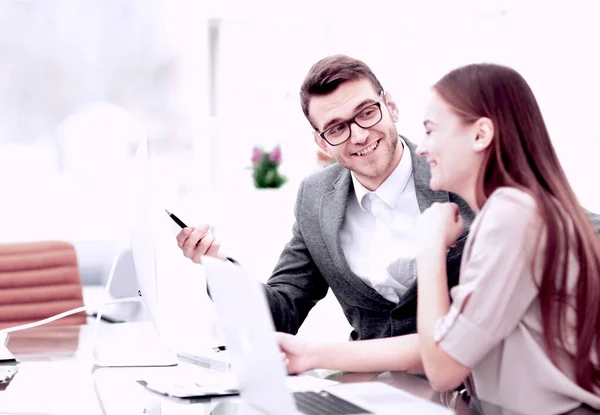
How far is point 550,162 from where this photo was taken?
125 cm

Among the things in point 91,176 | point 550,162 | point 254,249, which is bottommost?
point 254,249

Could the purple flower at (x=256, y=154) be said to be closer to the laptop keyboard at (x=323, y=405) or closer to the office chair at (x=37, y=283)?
the office chair at (x=37, y=283)

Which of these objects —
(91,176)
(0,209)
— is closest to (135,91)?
(91,176)

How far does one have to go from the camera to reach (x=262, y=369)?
3.40 ft

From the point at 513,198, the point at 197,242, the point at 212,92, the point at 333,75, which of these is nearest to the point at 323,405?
the point at 513,198

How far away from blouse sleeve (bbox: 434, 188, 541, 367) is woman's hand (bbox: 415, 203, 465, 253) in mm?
93

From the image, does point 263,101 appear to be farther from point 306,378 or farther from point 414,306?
point 306,378

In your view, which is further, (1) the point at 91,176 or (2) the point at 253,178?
(1) the point at 91,176

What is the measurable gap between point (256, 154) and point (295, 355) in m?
3.53

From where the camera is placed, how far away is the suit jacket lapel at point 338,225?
1946 millimetres

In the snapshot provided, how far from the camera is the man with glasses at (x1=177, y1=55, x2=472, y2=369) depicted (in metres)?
1.95

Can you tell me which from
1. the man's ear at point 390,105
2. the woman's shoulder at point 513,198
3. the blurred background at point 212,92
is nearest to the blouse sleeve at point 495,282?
the woman's shoulder at point 513,198

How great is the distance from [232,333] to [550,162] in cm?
58

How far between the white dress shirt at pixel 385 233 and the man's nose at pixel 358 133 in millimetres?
154
